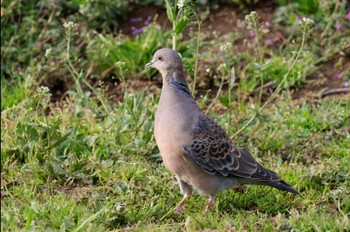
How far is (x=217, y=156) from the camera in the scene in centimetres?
550

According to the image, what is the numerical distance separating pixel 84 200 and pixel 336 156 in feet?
6.45

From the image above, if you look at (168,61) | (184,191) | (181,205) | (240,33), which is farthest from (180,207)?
(240,33)

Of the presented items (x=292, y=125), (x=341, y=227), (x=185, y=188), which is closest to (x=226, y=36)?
(x=292, y=125)

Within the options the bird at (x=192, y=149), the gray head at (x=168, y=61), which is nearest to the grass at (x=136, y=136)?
the bird at (x=192, y=149)

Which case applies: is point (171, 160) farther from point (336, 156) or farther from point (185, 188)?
point (336, 156)

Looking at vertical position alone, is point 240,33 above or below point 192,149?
below

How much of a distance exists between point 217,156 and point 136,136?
3.35ft

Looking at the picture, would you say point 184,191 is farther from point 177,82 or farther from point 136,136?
point 136,136

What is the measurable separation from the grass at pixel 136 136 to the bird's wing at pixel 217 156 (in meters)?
0.23

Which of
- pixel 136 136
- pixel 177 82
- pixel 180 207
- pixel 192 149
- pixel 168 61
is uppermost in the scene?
pixel 168 61

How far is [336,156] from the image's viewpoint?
6352mm

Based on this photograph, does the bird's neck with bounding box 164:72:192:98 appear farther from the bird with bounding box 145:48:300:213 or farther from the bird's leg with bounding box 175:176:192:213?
the bird's leg with bounding box 175:176:192:213

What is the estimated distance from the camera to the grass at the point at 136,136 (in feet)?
17.5

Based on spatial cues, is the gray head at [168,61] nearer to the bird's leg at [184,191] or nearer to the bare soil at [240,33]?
the bird's leg at [184,191]
